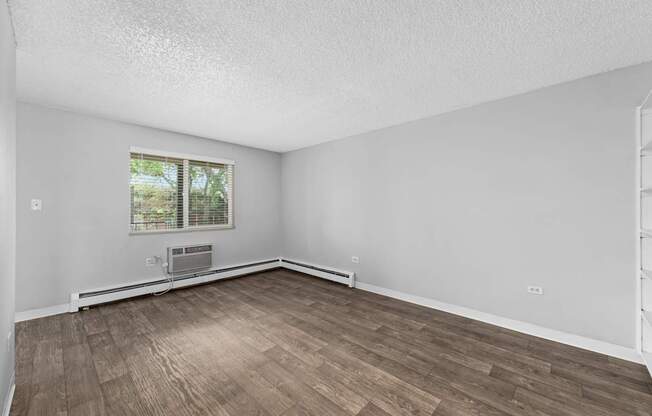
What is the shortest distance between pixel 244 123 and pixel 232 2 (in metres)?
2.17

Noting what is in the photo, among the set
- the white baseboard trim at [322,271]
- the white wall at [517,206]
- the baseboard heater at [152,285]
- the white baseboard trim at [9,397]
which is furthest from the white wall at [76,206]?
the white wall at [517,206]

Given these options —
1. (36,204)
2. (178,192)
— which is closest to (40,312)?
(36,204)

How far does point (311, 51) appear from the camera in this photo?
1.92 m

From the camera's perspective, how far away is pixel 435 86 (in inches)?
96.8

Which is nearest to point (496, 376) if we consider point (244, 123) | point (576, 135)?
point (576, 135)

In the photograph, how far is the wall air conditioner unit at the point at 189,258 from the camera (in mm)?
3807

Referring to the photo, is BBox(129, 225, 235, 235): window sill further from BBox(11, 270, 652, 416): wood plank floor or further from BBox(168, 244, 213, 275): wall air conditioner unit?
BBox(11, 270, 652, 416): wood plank floor

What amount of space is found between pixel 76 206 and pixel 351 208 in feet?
12.4

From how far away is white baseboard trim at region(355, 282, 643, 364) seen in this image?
2.10 meters

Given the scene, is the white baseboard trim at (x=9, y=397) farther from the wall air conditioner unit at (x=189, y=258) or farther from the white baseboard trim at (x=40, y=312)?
the wall air conditioner unit at (x=189, y=258)

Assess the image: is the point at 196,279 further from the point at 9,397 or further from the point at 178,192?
the point at 9,397

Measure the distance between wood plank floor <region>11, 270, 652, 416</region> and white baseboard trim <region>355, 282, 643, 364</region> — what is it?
3.8 inches

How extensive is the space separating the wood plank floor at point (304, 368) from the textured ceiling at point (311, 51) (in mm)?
2500

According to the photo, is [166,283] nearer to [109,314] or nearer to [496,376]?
[109,314]
